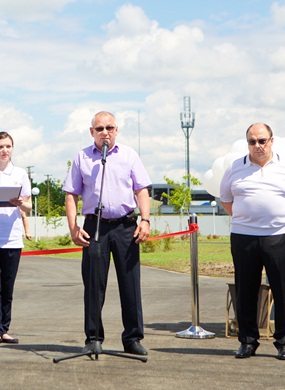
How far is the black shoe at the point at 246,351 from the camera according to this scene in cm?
784

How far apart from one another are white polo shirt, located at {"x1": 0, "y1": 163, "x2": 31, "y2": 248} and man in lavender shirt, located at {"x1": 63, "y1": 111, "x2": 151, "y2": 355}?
1.13m

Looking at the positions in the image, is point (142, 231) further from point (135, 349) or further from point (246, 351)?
point (246, 351)

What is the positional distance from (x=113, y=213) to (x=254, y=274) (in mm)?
1421

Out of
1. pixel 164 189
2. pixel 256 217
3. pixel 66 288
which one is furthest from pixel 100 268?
pixel 164 189

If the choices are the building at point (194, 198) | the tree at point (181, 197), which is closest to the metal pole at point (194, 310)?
the tree at point (181, 197)

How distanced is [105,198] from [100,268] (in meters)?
0.63

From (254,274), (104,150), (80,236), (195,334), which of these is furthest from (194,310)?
(104,150)

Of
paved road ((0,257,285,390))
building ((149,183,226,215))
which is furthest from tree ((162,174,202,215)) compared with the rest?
paved road ((0,257,285,390))

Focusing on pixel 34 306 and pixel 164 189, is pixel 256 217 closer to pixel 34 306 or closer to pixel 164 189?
pixel 34 306

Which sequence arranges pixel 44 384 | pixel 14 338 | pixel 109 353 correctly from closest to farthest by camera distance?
1. pixel 44 384
2. pixel 109 353
3. pixel 14 338

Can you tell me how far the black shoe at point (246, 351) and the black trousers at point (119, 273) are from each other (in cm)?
91

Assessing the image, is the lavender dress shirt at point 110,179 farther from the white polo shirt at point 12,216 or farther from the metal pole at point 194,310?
the metal pole at point 194,310

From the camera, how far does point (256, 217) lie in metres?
7.84

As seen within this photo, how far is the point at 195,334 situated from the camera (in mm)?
9398
